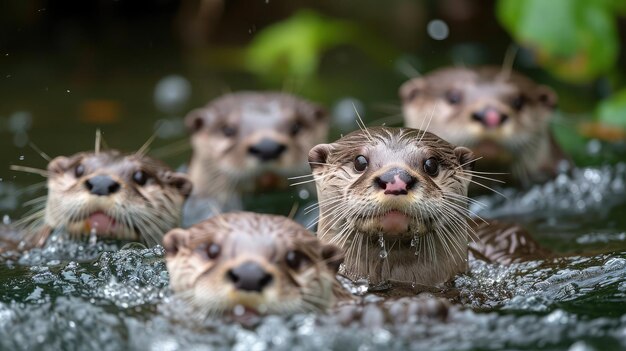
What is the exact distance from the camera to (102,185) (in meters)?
5.38

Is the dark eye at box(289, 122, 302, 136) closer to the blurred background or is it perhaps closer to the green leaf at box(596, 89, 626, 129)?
the blurred background

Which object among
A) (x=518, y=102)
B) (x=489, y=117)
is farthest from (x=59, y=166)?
(x=518, y=102)

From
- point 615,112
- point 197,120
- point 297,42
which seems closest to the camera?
point 197,120

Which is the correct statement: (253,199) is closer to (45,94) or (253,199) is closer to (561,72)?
(561,72)

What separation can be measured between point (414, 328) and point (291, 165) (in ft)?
10.4

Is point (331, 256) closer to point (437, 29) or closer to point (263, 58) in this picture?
point (263, 58)

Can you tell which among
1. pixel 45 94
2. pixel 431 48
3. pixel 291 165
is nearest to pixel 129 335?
pixel 291 165

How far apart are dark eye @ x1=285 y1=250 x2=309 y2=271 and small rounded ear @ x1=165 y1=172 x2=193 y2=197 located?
1924 millimetres

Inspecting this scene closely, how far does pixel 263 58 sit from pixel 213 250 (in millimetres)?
6591

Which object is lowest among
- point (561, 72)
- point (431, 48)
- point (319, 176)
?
point (319, 176)

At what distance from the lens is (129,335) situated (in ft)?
13.2

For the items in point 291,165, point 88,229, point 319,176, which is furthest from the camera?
point 291,165

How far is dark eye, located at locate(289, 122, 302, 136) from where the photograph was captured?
7188 millimetres

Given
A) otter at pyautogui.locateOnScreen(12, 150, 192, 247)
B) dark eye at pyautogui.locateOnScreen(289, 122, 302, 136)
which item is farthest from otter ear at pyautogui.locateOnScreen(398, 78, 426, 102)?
otter at pyautogui.locateOnScreen(12, 150, 192, 247)
